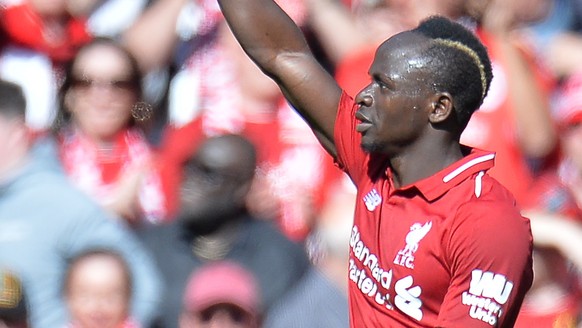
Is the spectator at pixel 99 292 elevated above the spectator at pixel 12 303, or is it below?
above

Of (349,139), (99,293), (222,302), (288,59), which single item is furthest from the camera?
(99,293)

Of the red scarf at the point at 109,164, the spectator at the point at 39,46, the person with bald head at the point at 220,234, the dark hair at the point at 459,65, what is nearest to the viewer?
the dark hair at the point at 459,65

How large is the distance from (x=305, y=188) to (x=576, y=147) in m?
1.12

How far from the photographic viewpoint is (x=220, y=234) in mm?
4961

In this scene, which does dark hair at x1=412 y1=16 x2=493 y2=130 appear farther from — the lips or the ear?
the lips

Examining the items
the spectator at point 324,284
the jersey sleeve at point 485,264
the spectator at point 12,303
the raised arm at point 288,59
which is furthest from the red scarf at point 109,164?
the jersey sleeve at point 485,264

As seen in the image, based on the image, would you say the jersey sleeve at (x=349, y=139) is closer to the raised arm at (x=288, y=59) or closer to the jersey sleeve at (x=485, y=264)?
the raised arm at (x=288, y=59)

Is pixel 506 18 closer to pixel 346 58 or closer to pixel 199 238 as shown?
pixel 346 58

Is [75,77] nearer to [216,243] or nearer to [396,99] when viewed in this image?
[216,243]

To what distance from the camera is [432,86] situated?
10.4 ft

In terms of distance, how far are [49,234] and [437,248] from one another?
2.43 metres

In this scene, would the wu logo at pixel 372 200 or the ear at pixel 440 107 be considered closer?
the ear at pixel 440 107

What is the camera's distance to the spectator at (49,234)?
498cm

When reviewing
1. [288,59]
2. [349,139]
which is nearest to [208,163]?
[288,59]
